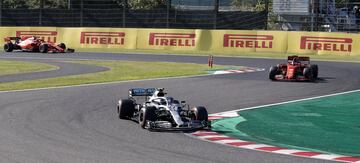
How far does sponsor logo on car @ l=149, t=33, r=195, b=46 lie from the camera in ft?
143

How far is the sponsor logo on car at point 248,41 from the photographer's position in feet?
135

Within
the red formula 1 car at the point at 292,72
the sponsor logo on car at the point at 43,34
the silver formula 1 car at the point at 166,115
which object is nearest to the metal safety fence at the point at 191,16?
the sponsor logo on car at the point at 43,34

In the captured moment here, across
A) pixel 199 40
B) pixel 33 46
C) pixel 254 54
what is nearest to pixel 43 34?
pixel 33 46

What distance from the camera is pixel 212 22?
4475 cm

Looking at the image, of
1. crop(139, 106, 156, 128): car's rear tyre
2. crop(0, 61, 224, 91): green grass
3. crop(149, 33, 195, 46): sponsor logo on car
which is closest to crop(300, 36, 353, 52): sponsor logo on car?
crop(149, 33, 195, 46): sponsor logo on car

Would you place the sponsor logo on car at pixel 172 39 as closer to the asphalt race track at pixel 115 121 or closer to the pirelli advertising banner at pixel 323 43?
the pirelli advertising banner at pixel 323 43

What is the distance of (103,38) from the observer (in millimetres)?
46156

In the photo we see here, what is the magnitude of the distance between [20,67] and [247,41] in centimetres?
1577

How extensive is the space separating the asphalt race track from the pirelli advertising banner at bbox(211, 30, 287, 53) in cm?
1377

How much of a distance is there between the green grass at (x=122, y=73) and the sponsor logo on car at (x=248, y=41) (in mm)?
8614

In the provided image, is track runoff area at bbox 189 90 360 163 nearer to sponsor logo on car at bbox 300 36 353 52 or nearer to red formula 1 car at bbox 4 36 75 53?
sponsor logo on car at bbox 300 36 353 52

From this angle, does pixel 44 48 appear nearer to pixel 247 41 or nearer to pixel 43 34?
pixel 43 34

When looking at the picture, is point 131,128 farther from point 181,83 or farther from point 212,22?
point 212,22

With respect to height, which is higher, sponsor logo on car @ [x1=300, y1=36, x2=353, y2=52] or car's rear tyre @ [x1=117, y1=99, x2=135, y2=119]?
sponsor logo on car @ [x1=300, y1=36, x2=353, y2=52]
